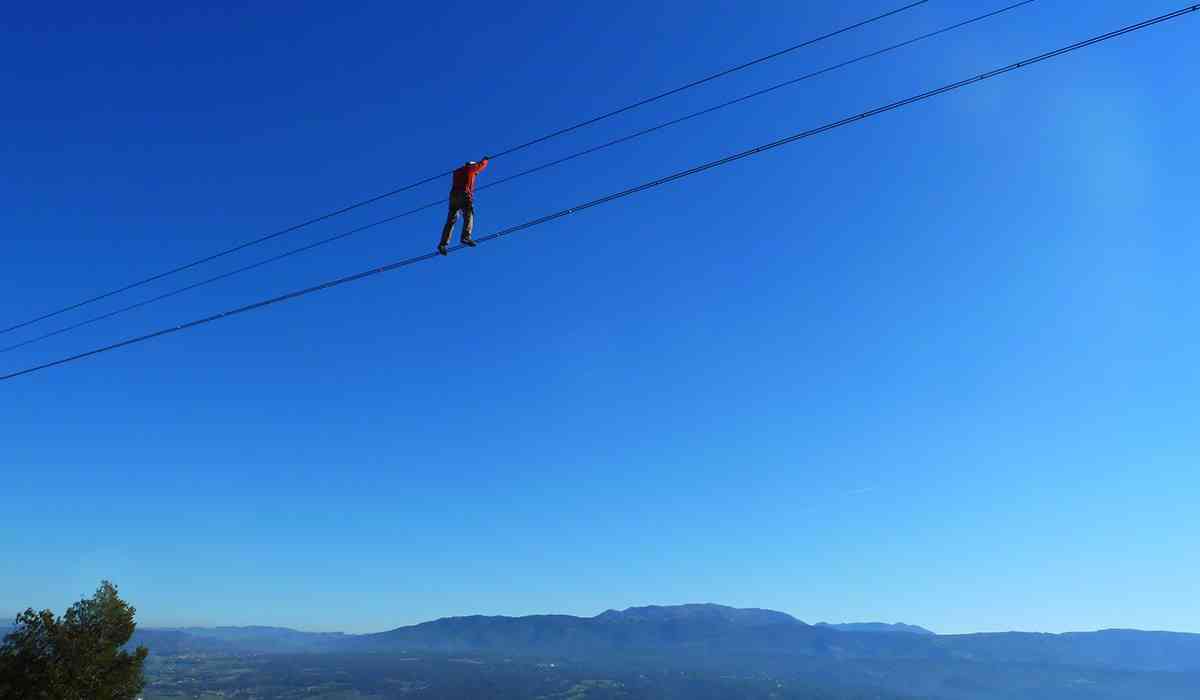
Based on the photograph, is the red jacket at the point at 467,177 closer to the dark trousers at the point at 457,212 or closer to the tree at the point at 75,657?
the dark trousers at the point at 457,212

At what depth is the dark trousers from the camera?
17.6m

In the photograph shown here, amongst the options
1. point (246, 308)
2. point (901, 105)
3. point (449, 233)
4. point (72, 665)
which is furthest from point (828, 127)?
point (72, 665)

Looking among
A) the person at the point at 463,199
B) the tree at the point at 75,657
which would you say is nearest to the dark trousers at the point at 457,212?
Result: the person at the point at 463,199

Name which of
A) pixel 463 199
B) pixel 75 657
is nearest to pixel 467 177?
pixel 463 199

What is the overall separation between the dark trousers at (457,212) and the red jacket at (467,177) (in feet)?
0.44

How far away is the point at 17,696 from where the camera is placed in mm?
43594

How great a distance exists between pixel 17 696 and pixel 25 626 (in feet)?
15.7

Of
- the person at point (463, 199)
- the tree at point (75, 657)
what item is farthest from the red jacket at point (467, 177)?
the tree at point (75, 657)

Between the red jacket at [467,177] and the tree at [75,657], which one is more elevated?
the red jacket at [467,177]

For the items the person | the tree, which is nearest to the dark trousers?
the person

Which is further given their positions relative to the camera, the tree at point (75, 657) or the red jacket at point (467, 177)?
the tree at point (75, 657)

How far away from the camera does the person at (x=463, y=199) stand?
17558 mm

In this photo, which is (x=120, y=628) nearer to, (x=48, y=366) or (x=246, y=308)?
(x=48, y=366)

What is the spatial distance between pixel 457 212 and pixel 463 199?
1.19 feet
